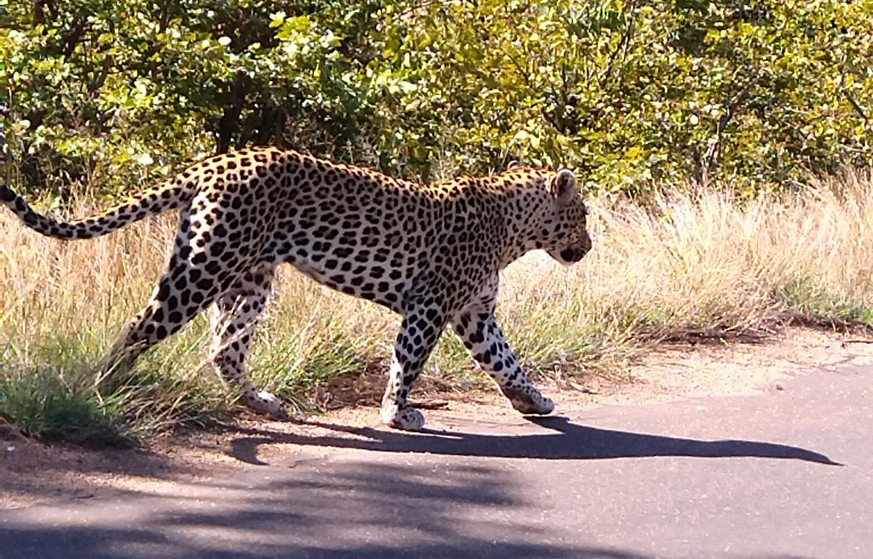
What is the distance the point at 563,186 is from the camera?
8.02 meters

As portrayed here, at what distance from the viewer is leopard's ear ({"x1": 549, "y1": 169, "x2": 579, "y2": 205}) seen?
314 inches

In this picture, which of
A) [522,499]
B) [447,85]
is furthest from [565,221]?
[447,85]

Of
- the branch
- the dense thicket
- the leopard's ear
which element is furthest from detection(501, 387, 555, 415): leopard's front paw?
the branch

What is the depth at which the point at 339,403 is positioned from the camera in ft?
25.2

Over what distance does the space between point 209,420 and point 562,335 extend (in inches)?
120

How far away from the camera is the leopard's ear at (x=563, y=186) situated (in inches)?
314

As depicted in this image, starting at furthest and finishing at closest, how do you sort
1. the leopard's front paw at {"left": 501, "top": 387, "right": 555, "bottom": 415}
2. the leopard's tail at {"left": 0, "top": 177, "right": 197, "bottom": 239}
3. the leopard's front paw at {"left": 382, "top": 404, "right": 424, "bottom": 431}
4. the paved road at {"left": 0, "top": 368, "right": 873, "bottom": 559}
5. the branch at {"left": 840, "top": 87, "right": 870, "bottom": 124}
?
1. the branch at {"left": 840, "top": 87, "right": 870, "bottom": 124}
2. the leopard's front paw at {"left": 501, "top": 387, "right": 555, "bottom": 415}
3. the leopard's front paw at {"left": 382, "top": 404, "right": 424, "bottom": 431}
4. the leopard's tail at {"left": 0, "top": 177, "right": 197, "bottom": 239}
5. the paved road at {"left": 0, "top": 368, "right": 873, "bottom": 559}

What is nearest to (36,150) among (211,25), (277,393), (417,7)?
(211,25)

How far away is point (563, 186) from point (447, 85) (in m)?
5.30

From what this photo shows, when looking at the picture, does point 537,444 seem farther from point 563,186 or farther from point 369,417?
point 563,186

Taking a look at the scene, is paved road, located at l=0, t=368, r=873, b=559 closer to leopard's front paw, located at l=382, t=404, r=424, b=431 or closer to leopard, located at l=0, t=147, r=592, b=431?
leopard's front paw, located at l=382, t=404, r=424, b=431

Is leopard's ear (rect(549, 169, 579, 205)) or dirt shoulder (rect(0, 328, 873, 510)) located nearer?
dirt shoulder (rect(0, 328, 873, 510))

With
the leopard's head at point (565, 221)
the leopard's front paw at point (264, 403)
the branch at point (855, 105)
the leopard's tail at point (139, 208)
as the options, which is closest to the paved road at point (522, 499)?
the leopard's front paw at point (264, 403)

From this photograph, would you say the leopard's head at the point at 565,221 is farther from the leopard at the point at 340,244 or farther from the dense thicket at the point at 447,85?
the dense thicket at the point at 447,85
